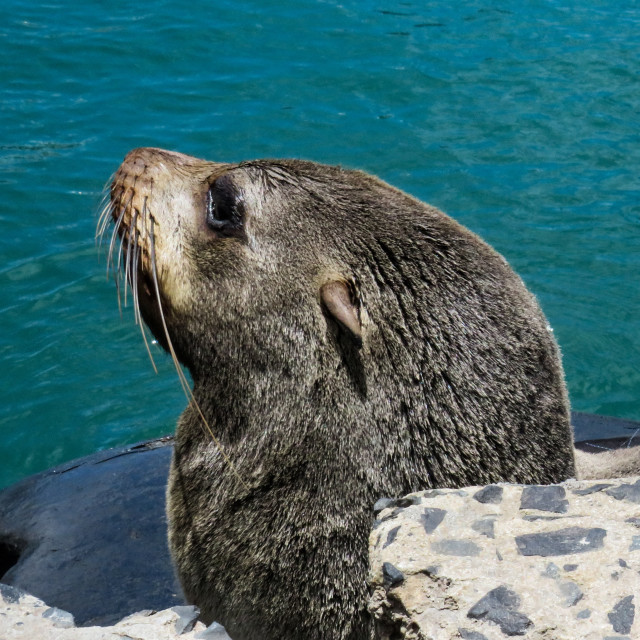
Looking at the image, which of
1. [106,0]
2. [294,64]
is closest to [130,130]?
[294,64]

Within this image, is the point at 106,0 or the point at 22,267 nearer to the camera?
the point at 22,267

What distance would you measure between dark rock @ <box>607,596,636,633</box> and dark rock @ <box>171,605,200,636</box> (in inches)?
48.4

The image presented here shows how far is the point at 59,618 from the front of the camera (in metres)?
2.97

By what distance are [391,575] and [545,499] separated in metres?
Answer: 0.50

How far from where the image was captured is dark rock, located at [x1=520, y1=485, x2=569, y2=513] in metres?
2.67

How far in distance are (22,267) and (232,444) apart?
5.21 metres

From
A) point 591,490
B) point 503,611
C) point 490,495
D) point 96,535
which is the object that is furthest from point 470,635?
point 96,535

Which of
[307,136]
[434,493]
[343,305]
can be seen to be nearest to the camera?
[434,493]

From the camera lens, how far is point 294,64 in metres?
11.2

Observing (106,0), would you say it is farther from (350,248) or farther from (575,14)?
(350,248)

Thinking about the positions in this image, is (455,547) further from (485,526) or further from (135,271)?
(135,271)

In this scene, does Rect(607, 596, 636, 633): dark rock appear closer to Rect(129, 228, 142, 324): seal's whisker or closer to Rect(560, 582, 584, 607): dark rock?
Rect(560, 582, 584, 607): dark rock

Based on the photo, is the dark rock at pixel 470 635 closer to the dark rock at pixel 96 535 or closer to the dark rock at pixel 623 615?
the dark rock at pixel 623 615

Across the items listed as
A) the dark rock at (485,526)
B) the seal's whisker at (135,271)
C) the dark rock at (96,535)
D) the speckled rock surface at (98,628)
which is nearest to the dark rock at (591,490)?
the dark rock at (485,526)
